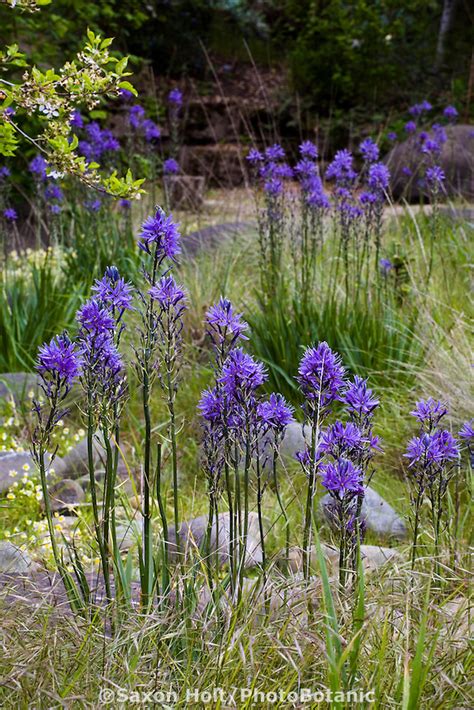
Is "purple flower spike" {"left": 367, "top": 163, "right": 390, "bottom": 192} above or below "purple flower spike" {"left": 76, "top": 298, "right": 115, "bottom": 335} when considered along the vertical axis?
above

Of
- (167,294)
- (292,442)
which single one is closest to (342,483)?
(167,294)

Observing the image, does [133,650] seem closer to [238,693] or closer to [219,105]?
[238,693]

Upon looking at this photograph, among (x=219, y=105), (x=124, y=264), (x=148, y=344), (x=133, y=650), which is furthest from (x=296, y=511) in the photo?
(x=219, y=105)

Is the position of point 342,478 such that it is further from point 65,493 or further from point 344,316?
point 344,316

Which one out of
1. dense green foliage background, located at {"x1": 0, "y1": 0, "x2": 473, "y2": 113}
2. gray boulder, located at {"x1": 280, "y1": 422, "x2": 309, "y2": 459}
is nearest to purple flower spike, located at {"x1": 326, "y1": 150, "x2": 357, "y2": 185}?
gray boulder, located at {"x1": 280, "y1": 422, "x2": 309, "y2": 459}

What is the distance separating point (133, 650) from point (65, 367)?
72 centimetres

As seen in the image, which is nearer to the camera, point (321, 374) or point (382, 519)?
point (321, 374)

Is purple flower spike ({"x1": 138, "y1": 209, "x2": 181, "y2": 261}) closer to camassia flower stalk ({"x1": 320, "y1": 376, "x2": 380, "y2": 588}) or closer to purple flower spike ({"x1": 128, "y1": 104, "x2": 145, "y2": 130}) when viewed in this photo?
camassia flower stalk ({"x1": 320, "y1": 376, "x2": 380, "y2": 588})

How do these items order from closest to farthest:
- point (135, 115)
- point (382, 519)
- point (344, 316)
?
1. point (382, 519)
2. point (344, 316)
3. point (135, 115)

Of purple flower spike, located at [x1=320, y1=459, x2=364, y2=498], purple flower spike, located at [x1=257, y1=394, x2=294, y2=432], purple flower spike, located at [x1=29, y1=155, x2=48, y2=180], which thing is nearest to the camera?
purple flower spike, located at [x1=320, y1=459, x2=364, y2=498]

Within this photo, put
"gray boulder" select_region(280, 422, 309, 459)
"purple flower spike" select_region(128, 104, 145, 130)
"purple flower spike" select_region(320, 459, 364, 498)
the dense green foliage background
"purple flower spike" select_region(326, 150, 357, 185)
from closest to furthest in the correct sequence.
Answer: "purple flower spike" select_region(320, 459, 364, 498) → "gray boulder" select_region(280, 422, 309, 459) → "purple flower spike" select_region(326, 150, 357, 185) → "purple flower spike" select_region(128, 104, 145, 130) → the dense green foliage background

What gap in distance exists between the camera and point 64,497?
3.99 meters

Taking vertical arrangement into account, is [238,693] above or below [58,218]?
below

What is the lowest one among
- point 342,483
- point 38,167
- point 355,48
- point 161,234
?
point 342,483
